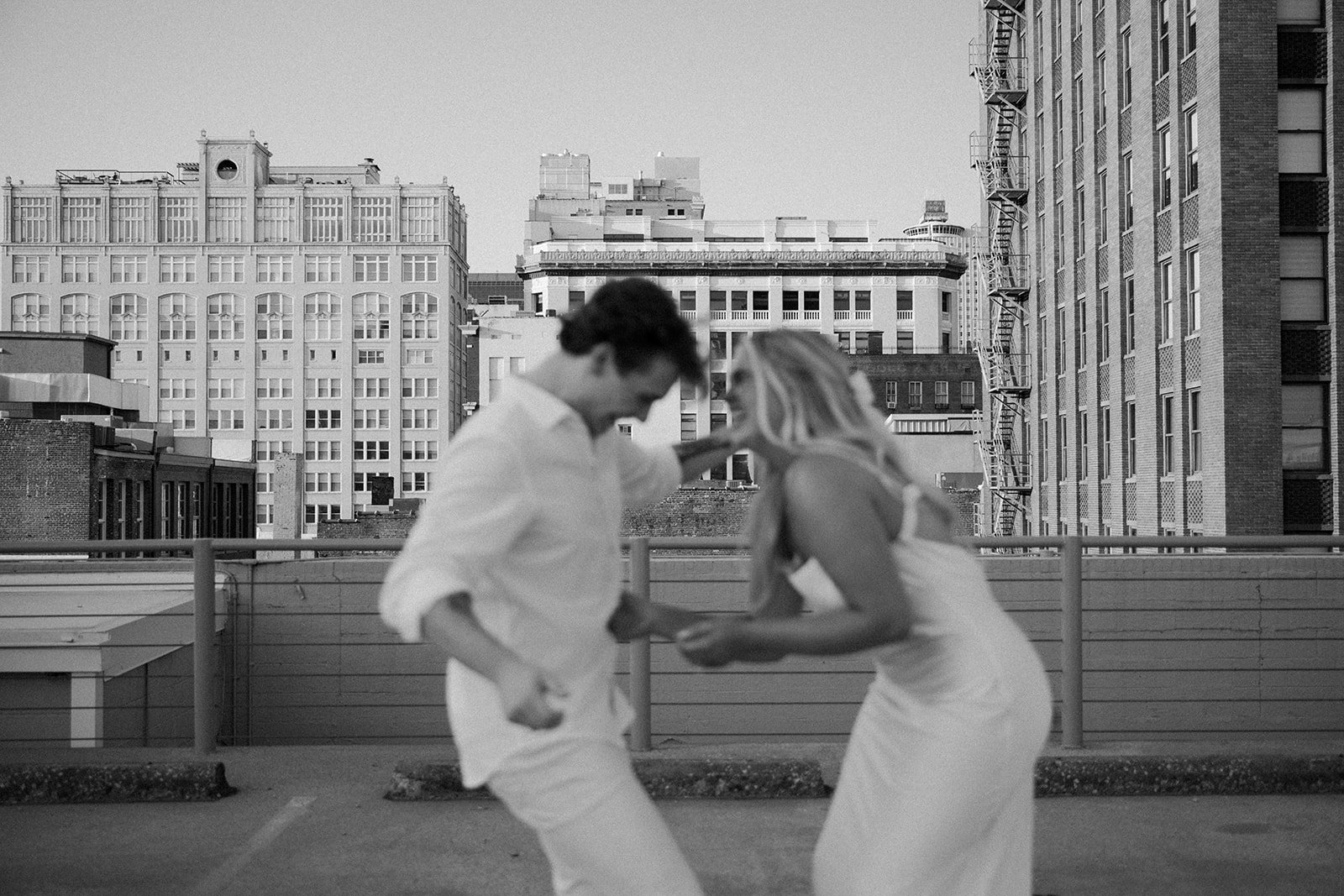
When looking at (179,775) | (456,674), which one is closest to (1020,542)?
(179,775)

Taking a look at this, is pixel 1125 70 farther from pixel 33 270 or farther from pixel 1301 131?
pixel 33 270

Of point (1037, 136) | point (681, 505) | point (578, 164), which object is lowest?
point (681, 505)

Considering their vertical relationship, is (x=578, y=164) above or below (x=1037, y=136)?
above

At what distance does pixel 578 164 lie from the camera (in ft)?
465

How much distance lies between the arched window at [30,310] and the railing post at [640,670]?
162313mm

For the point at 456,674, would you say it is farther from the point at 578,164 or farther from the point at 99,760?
the point at 578,164

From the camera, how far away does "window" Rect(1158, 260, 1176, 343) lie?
3850 centimetres

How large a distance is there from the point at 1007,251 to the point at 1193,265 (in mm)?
18995

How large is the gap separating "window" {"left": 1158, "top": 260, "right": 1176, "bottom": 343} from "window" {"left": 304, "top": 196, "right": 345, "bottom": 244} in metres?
126

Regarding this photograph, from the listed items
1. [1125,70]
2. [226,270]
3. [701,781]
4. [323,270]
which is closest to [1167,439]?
[1125,70]

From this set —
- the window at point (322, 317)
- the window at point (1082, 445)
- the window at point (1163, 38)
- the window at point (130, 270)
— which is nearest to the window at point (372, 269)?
the window at point (322, 317)

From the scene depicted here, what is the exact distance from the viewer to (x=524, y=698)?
2.53 meters

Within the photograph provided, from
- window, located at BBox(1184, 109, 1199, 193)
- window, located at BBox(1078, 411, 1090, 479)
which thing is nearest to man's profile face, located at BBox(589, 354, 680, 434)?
window, located at BBox(1184, 109, 1199, 193)

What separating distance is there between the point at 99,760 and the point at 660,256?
11792 cm
